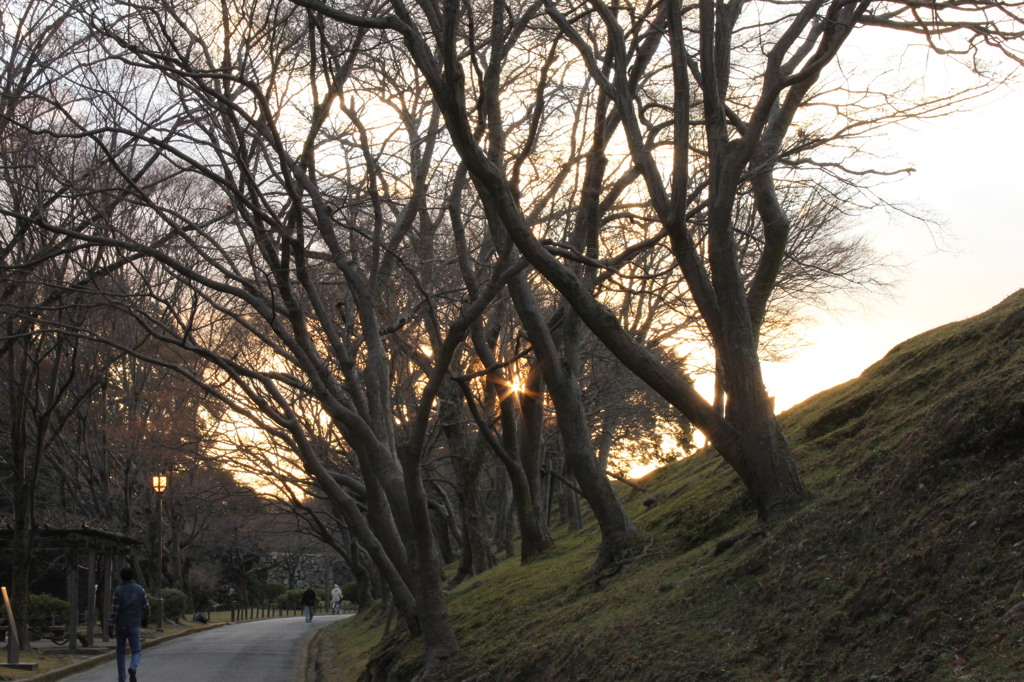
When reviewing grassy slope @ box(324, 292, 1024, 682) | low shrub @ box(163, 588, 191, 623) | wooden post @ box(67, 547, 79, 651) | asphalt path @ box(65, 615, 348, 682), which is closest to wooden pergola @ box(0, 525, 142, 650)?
wooden post @ box(67, 547, 79, 651)

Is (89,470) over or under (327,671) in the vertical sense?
over

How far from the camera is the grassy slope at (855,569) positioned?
6.20 metres

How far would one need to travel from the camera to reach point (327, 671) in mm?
19391

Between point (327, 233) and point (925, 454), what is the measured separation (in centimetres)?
754

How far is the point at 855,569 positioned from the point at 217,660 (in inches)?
707

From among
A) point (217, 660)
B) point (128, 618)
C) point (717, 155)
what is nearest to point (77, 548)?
point (217, 660)

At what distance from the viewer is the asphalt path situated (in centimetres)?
1803

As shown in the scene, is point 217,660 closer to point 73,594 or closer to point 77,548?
point 73,594

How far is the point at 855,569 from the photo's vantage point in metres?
7.37

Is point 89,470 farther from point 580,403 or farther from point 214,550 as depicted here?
point 214,550

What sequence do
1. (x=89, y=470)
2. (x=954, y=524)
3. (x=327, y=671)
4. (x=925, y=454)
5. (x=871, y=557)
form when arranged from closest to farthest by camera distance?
(x=954, y=524), (x=871, y=557), (x=925, y=454), (x=327, y=671), (x=89, y=470)

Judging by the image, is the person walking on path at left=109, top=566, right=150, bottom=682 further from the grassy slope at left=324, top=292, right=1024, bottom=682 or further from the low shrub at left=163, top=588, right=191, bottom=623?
the low shrub at left=163, top=588, right=191, bottom=623

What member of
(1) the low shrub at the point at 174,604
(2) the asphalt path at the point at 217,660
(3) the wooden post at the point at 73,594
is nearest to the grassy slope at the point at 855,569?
(2) the asphalt path at the point at 217,660

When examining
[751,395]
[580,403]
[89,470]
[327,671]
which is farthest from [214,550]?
[751,395]
